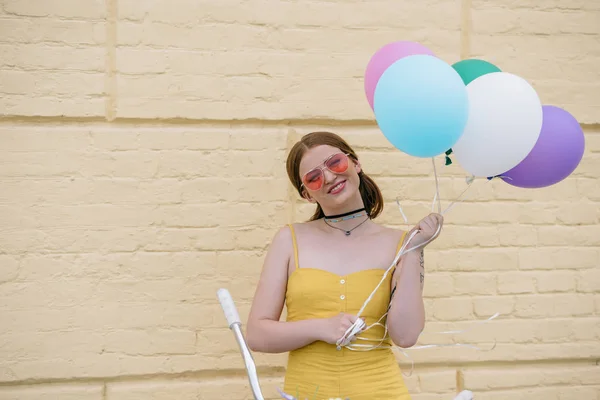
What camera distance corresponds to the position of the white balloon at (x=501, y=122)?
252 cm

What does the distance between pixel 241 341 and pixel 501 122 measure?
3.89 ft

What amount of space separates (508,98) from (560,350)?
1.94 metres

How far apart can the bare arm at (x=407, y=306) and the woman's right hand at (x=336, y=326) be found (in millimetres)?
147

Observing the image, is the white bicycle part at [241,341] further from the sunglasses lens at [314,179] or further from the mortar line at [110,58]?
the mortar line at [110,58]

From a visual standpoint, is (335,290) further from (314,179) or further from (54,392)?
(54,392)

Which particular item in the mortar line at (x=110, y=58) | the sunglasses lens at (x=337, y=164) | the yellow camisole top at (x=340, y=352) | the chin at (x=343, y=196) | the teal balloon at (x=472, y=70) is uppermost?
the mortar line at (x=110, y=58)

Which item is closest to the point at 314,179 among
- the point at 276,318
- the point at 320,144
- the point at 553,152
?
the point at 320,144

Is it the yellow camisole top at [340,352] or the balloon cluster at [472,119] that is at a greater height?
the balloon cluster at [472,119]

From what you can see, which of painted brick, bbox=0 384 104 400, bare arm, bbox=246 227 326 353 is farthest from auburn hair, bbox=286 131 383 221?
painted brick, bbox=0 384 104 400

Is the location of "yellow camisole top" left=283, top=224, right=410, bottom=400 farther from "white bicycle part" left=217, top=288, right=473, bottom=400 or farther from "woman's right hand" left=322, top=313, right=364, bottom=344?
"white bicycle part" left=217, top=288, right=473, bottom=400

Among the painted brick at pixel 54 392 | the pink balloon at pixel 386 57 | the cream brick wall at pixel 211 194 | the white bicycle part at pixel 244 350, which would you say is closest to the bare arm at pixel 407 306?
the pink balloon at pixel 386 57

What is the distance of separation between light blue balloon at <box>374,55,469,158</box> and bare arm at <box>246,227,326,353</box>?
0.66 metres

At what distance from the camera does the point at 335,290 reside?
2.76m

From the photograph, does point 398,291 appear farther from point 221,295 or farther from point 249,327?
point 221,295
